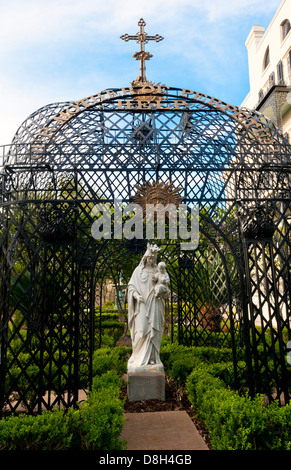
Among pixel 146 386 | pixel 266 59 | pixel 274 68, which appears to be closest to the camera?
pixel 146 386

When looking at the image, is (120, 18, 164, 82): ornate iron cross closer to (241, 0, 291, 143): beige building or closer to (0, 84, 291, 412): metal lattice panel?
(0, 84, 291, 412): metal lattice panel

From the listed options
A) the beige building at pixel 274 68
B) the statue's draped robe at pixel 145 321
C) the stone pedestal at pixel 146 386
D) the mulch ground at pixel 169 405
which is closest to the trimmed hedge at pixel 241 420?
the mulch ground at pixel 169 405

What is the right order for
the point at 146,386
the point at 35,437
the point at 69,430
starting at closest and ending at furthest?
the point at 35,437
the point at 69,430
the point at 146,386

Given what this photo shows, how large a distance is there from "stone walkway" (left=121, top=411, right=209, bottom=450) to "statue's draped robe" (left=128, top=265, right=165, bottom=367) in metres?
1.38

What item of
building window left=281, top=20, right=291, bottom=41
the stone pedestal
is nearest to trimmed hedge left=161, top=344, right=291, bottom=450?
the stone pedestal

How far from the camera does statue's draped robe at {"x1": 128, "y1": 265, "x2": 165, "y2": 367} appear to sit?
8297 millimetres

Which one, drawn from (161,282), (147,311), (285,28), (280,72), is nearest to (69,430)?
(147,311)

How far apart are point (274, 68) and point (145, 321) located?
22.0 meters

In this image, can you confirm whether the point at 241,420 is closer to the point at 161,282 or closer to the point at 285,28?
the point at 161,282

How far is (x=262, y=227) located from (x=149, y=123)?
4.09m

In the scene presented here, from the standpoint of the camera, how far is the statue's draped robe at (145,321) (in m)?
8.30

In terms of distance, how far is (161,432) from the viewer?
6211mm

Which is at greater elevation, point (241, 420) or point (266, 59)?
point (266, 59)
